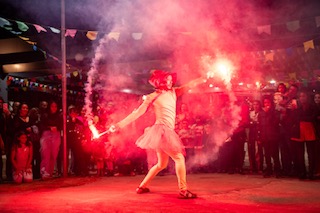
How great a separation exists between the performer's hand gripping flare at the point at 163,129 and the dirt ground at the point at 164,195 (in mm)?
454

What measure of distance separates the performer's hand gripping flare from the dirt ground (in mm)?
454

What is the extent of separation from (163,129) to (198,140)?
12.7ft

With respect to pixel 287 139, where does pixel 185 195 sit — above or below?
below

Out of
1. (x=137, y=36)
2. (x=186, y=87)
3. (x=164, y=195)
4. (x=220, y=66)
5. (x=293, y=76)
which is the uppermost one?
(x=137, y=36)

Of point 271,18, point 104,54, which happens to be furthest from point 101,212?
point 104,54

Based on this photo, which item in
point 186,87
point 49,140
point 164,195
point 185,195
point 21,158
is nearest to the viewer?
point 185,195

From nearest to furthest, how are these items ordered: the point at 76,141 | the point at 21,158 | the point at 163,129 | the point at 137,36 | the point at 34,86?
the point at 163,129, the point at 21,158, the point at 76,141, the point at 137,36, the point at 34,86

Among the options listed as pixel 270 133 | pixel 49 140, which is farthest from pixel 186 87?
pixel 49 140

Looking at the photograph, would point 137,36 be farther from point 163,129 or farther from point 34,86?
point 34,86

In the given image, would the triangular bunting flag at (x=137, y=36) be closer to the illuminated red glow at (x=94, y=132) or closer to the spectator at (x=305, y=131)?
the illuminated red glow at (x=94, y=132)

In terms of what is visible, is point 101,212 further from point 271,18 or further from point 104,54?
point 104,54

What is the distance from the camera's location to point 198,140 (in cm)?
948

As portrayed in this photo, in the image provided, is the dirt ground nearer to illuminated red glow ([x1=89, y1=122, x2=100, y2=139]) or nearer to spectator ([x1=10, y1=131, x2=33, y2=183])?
spectator ([x1=10, y1=131, x2=33, y2=183])

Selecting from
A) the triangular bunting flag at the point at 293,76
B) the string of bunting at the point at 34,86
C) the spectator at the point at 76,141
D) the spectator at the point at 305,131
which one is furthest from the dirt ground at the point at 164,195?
the string of bunting at the point at 34,86
